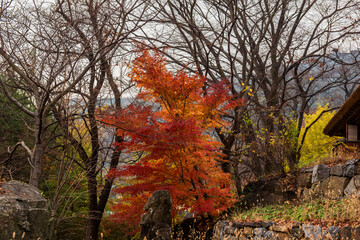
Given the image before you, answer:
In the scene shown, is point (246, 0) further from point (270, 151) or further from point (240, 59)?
point (270, 151)

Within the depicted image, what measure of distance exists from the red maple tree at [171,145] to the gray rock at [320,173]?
274cm

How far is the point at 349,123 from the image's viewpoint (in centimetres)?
1031

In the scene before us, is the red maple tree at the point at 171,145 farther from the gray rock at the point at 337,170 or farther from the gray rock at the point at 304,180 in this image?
the gray rock at the point at 337,170

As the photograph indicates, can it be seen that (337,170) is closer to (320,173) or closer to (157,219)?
(320,173)

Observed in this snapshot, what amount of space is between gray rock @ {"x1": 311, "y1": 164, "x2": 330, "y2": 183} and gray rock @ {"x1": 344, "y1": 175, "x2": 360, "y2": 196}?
84 cm

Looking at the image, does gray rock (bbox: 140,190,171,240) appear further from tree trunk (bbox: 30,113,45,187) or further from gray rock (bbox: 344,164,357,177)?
gray rock (bbox: 344,164,357,177)

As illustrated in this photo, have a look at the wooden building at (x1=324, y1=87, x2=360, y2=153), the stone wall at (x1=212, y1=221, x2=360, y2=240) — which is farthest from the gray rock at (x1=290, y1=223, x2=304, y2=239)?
the wooden building at (x1=324, y1=87, x2=360, y2=153)

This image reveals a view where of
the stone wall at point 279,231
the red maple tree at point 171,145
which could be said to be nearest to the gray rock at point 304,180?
the red maple tree at point 171,145

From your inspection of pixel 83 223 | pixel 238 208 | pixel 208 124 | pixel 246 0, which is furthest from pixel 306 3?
pixel 83 223

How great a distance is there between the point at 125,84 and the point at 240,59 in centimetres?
704

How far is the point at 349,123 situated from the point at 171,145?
5.71 meters

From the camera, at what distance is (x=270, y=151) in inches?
500

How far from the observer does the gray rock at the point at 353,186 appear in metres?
9.02

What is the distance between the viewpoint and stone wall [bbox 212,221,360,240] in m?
7.06
